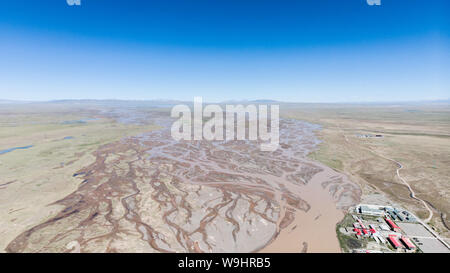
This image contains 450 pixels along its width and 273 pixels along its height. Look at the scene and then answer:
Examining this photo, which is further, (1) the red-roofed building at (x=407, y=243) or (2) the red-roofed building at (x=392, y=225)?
(2) the red-roofed building at (x=392, y=225)

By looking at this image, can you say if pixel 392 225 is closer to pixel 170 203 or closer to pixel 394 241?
pixel 394 241

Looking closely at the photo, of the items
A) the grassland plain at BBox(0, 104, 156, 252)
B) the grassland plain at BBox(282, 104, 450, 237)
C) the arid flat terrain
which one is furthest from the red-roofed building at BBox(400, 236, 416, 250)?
the grassland plain at BBox(0, 104, 156, 252)

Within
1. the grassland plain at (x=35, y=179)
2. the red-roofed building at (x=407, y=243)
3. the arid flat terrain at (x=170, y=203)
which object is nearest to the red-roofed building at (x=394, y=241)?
the red-roofed building at (x=407, y=243)

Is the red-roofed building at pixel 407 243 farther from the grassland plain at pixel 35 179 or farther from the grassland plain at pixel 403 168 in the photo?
the grassland plain at pixel 35 179

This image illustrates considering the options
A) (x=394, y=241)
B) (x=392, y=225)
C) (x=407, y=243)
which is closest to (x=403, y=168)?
(x=392, y=225)

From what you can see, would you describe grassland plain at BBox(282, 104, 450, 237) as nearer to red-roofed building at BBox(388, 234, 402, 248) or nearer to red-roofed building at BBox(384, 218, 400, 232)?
red-roofed building at BBox(384, 218, 400, 232)

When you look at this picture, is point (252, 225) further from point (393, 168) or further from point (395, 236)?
point (393, 168)
